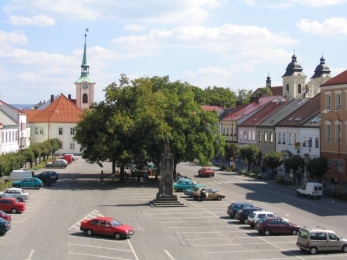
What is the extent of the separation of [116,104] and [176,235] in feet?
111

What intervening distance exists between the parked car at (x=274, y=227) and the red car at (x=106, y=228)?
8136mm

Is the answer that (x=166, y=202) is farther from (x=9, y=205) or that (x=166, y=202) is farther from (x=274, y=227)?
(x=274, y=227)

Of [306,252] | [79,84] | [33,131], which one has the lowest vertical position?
[306,252]

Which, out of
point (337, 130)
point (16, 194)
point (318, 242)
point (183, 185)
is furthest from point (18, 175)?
point (318, 242)

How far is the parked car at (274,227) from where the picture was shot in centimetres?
3675

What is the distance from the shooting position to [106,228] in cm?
3547

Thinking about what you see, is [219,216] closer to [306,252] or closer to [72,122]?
[306,252]

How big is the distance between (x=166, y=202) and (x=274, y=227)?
14.9m

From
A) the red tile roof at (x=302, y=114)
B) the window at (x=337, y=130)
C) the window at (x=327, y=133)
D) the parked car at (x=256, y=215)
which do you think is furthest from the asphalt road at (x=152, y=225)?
the red tile roof at (x=302, y=114)

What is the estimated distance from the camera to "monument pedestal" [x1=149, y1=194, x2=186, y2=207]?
4978 centimetres

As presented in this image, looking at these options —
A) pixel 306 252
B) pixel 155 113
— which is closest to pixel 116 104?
pixel 155 113

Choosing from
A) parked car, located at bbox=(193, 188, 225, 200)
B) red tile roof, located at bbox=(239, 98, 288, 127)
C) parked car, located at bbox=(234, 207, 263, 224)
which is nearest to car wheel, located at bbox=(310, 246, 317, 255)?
parked car, located at bbox=(234, 207, 263, 224)

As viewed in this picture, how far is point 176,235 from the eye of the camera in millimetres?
36375

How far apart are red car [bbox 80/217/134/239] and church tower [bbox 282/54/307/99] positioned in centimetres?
11175
